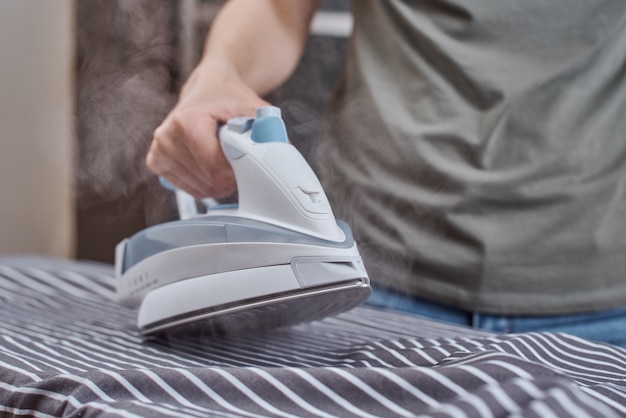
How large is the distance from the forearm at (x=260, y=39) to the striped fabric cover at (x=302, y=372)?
0.32 metres

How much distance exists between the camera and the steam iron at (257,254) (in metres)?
0.62

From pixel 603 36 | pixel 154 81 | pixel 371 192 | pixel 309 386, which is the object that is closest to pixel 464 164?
pixel 371 192

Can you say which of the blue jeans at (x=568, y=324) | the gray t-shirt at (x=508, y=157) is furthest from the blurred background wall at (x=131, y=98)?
the blue jeans at (x=568, y=324)

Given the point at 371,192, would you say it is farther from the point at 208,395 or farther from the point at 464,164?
the point at 208,395

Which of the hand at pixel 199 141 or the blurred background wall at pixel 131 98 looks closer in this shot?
the hand at pixel 199 141

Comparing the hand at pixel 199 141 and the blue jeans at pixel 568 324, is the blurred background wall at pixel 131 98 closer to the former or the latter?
the hand at pixel 199 141

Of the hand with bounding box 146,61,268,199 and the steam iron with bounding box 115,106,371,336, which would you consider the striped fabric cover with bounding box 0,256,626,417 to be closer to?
the steam iron with bounding box 115,106,371,336

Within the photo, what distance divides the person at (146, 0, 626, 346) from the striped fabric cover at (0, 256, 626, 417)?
117mm

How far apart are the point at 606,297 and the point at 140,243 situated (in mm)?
642

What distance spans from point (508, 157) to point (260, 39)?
1.29ft

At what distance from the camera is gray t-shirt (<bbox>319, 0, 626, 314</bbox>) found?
957 millimetres

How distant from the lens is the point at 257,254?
645mm

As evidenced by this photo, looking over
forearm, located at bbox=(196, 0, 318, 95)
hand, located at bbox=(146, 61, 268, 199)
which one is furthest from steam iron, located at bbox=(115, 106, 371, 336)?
forearm, located at bbox=(196, 0, 318, 95)

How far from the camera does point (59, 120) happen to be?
103cm
